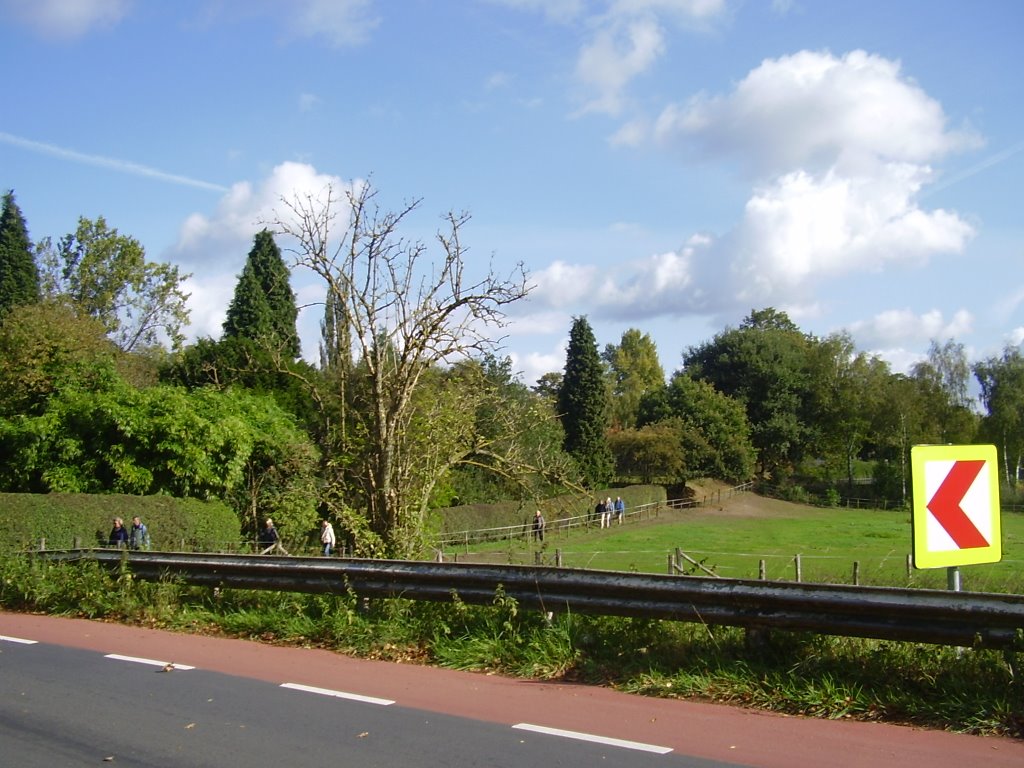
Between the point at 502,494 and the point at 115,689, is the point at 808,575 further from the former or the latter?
the point at 502,494

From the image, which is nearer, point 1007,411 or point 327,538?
point 327,538

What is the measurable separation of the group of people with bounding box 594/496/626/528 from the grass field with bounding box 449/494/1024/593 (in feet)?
2.05

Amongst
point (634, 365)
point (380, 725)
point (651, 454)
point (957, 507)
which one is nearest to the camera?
point (380, 725)

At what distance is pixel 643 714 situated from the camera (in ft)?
22.5

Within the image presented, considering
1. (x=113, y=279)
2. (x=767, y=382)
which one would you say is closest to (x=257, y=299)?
(x=113, y=279)

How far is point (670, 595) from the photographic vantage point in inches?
310

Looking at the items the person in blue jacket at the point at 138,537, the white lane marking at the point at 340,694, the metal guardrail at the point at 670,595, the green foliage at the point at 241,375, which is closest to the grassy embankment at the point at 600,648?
the metal guardrail at the point at 670,595

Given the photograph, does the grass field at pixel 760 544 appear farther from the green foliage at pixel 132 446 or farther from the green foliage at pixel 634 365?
the green foliage at pixel 634 365

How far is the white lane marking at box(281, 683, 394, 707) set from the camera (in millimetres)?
7414

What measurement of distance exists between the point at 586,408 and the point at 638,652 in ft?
194

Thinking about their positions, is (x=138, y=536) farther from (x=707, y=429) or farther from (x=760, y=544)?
(x=707, y=429)

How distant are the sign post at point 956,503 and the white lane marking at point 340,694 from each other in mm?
4196

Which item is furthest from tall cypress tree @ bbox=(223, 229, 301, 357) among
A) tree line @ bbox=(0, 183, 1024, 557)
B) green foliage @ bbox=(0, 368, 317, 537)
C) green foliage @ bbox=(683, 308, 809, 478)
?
green foliage @ bbox=(683, 308, 809, 478)

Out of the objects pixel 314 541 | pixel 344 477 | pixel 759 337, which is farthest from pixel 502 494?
pixel 759 337
